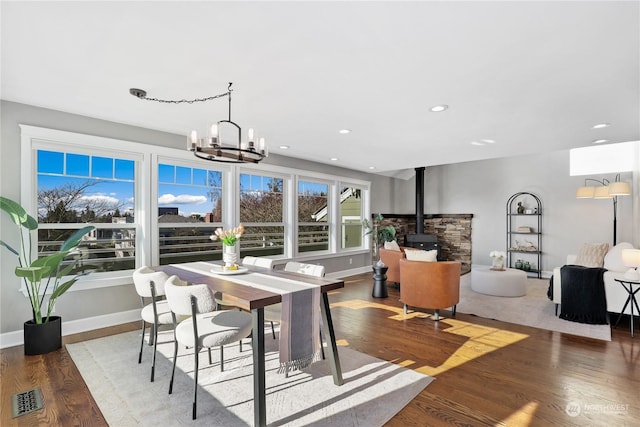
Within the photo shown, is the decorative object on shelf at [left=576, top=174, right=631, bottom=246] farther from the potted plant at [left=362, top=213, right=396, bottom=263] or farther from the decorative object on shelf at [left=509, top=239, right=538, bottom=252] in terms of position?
the potted plant at [left=362, top=213, right=396, bottom=263]

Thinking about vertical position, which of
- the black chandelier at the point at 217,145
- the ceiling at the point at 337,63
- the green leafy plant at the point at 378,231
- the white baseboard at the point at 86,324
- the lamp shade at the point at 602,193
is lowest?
the white baseboard at the point at 86,324

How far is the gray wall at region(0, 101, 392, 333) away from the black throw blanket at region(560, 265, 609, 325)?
215 inches

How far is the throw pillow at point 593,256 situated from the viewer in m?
4.37

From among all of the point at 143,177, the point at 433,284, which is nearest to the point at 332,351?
the point at 433,284

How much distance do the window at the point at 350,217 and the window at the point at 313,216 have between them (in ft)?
1.70

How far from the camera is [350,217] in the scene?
7742mm

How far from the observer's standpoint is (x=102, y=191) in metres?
3.94

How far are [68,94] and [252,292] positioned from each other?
8.85 feet

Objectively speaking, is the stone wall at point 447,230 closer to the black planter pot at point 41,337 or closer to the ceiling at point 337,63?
the ceiling at point 337,63

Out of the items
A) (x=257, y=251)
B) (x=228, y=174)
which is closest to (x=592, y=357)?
(x=257, y=251)

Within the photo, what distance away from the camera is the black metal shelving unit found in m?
7.33

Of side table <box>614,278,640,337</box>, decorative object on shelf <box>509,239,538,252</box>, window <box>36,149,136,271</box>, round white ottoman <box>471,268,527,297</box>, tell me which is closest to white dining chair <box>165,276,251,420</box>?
window <box>36,149,136,271</box>

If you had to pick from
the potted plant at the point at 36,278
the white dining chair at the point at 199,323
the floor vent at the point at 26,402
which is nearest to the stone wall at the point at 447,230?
the white dining chair at the point at 199,323

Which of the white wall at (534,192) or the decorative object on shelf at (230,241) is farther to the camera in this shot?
the white wall at (534,192)
